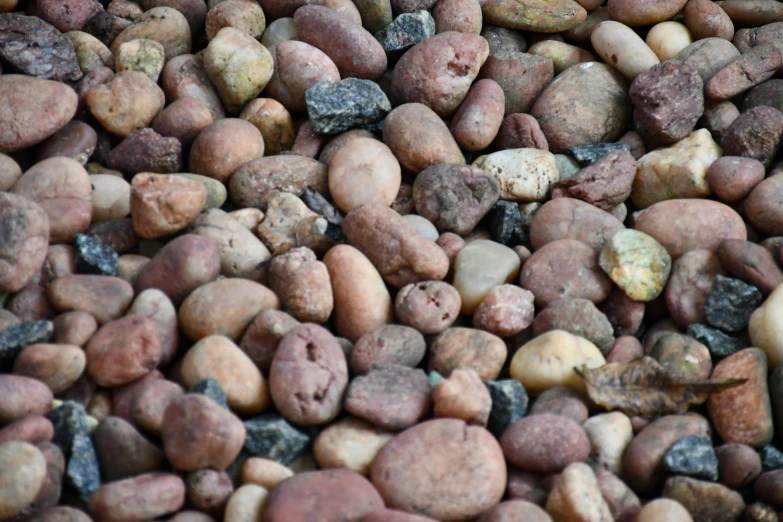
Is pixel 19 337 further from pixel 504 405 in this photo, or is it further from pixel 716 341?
pixel 716 341

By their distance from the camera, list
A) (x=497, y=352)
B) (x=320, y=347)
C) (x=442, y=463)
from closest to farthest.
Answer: (x=442, y=463), (x=320, y=347), (x=497, y=352)

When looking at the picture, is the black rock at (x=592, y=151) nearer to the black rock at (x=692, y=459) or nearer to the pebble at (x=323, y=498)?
the black rock at (x=692, y=459)

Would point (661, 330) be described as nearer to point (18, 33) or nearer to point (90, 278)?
point (90, 278)

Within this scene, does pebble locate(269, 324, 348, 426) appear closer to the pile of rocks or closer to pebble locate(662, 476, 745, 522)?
the pile of rocks

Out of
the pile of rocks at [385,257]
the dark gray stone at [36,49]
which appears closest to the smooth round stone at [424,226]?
the pile of rocks at [385,257]

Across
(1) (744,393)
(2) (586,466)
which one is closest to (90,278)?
(2) (586,466)

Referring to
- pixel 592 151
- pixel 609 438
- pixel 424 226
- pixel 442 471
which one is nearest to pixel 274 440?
pixel 442 471
